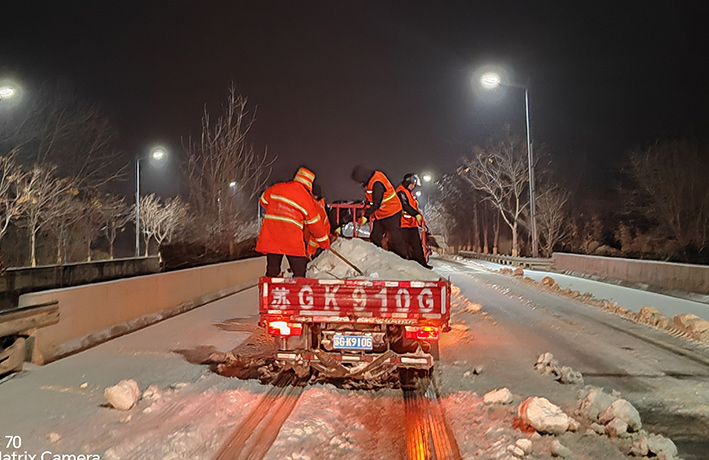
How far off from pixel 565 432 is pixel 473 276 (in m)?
17.0

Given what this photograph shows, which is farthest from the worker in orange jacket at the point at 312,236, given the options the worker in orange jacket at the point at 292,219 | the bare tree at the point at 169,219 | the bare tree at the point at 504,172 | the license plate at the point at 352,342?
the bare tree at the point at 169,219

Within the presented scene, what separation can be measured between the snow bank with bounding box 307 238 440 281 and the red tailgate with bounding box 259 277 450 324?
2.36 ft

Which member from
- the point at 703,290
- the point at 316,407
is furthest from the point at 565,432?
the point at 703,290

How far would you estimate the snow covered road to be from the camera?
15.4ft

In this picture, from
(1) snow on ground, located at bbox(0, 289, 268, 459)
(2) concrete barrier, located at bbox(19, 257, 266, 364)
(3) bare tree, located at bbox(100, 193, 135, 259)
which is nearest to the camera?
(1) snow on ground, located at bbox(0, 289, 268, 459)

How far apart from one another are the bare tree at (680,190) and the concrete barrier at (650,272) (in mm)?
6408

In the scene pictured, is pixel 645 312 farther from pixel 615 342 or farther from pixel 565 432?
pixel 565 432

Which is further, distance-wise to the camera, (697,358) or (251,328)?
(251,328)

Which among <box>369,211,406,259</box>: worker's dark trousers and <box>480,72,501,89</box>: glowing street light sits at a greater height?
<box>480,72,501,89</box>: glowing street light

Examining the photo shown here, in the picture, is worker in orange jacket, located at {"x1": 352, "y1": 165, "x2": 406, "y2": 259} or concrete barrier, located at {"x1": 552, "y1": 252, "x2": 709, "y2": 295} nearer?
worker in orange jacket, located at {"x1": 352, "y1": 165, "x2": 406, "y2": 259}

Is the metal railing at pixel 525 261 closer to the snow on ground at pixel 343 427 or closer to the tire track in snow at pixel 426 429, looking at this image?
the tire track in snow at pixel 426 429

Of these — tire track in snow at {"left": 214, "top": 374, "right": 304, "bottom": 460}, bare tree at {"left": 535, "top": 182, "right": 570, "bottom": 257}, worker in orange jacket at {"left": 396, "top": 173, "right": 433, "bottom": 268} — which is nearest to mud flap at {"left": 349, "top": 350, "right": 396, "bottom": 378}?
tire track in snow at {"left": 214, "top": 374, "right": 304, "bottom": 460}

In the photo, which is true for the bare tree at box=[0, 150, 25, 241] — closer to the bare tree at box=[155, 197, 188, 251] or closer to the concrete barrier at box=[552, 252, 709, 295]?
the bare tree at box=[155, 197, 188, 251]

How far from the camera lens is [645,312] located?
10977 millimetres
